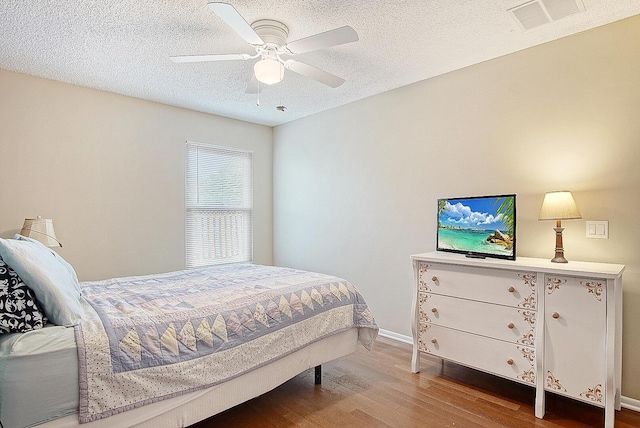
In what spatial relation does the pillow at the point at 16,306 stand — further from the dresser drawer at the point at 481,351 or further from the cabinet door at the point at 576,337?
the cabinet door at the point at 576,337

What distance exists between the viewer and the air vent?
2.05 meters

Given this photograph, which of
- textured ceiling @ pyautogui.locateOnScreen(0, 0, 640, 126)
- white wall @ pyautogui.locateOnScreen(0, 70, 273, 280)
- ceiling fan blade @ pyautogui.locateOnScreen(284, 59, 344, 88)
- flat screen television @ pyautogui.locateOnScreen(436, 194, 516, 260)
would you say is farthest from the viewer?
white wall @ pyautogui.locateOnScreen(0, 70, 273, 280)

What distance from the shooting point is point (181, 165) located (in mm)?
3967

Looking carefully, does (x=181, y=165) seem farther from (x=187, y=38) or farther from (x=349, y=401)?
(x=349, y=401)

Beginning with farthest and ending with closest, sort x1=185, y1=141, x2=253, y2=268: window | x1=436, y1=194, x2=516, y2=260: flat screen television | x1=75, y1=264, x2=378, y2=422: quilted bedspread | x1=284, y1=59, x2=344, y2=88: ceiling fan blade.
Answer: x1=185, y1=141, x2=253, y2=268: window, x1=436, y1=194, x2=516, y2=260: flat screen television, x1=284, y1=59, x2=344, y2=88: ceiling fan blade, x1=75, y1=264, x2=378, y2=422: quilted bedspread

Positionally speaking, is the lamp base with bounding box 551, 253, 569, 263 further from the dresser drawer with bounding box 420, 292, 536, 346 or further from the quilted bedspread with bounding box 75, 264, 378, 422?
the quilted bedspread with bounding box 75, 264, 378, 422

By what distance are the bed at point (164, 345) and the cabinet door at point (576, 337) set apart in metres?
1.19

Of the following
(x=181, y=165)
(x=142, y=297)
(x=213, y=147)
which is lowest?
(x=142, y=297)

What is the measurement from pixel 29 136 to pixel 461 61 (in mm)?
3771

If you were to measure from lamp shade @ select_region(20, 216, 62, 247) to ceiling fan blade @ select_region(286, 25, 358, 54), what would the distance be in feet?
8.19

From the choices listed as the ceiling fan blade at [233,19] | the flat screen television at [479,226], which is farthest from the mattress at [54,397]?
the flat screen television at [479,226]

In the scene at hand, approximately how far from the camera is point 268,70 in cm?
212

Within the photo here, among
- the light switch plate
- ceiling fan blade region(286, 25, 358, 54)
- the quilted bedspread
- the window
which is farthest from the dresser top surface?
the window

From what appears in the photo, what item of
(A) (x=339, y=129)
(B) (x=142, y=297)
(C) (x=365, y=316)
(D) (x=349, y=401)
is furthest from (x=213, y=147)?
(D) (x=349, y=401)
